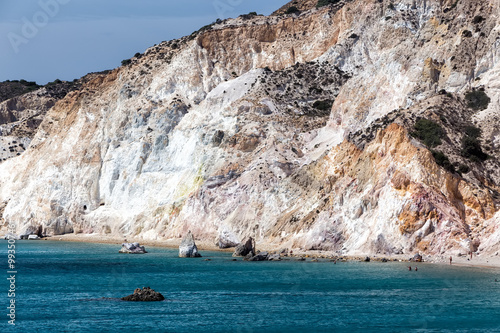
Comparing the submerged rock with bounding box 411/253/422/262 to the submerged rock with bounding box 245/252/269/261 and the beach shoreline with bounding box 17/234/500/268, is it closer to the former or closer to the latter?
the beach shoreline with bounding box 17/234/500/268

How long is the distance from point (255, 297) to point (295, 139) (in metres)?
53.6

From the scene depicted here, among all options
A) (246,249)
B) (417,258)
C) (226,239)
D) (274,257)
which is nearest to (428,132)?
(417,258)

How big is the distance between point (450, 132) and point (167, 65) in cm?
5907

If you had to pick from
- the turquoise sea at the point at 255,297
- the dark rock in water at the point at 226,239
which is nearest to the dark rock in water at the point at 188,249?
the turquoise sea at the point at 255,297

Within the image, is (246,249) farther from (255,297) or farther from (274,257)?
(255,297)

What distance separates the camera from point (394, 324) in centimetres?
4622

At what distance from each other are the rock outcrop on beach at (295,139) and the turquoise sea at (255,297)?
27.5 feet

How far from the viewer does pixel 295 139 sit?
10856cm

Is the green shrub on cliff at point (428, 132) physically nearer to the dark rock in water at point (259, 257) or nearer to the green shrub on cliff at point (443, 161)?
the green shrub on cliff at point (443, 161)

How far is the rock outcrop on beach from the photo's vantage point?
78.4 metres

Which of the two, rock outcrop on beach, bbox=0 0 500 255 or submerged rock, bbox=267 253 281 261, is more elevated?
rock outcrop on beach, bbox=0 0 500 255

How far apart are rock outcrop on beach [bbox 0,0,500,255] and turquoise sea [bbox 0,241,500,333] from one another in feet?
27.5

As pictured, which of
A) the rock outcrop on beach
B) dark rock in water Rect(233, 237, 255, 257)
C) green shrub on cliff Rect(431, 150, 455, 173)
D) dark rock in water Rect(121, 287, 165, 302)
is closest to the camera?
dark rock in water Rect(121, 287, 165, 302)

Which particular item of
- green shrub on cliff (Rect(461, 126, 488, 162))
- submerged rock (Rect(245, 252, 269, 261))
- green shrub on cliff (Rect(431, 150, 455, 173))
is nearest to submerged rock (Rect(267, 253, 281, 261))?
submerged rock (Rect(245, 252, 269, 261))
